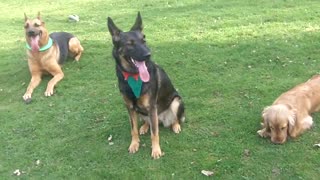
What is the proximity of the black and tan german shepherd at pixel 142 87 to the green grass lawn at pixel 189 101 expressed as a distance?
217 millimetres

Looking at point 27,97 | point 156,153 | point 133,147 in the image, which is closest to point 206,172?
point 156,153

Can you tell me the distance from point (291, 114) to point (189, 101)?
2.03 m

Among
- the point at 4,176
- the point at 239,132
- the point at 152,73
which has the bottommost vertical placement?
the point at 4,176

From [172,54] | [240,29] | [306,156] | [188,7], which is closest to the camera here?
[306,156]

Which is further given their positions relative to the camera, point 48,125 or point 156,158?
point 48,125

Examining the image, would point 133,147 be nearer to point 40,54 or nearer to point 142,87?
point 142,87

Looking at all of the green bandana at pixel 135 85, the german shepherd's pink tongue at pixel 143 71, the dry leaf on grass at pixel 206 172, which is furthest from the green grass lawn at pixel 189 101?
the german shepherd's pink tongue at pixel 143 71

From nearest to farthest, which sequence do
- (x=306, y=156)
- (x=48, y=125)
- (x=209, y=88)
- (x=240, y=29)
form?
(x=306, y=156) → (x=48, y=125) → (x=209, y=88) → (x=240, y=29)

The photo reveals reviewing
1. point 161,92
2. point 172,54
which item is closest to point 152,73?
point 161,92

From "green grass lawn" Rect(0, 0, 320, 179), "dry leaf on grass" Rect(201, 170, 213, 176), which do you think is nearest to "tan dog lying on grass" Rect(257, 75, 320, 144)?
"green grass lawn" Rect(0, 0, 320, 179)

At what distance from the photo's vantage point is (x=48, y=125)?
7277 millimetres

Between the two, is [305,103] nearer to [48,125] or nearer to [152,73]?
[152,73]

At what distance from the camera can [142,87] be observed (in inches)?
222

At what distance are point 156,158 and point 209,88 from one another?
2.29 metres
